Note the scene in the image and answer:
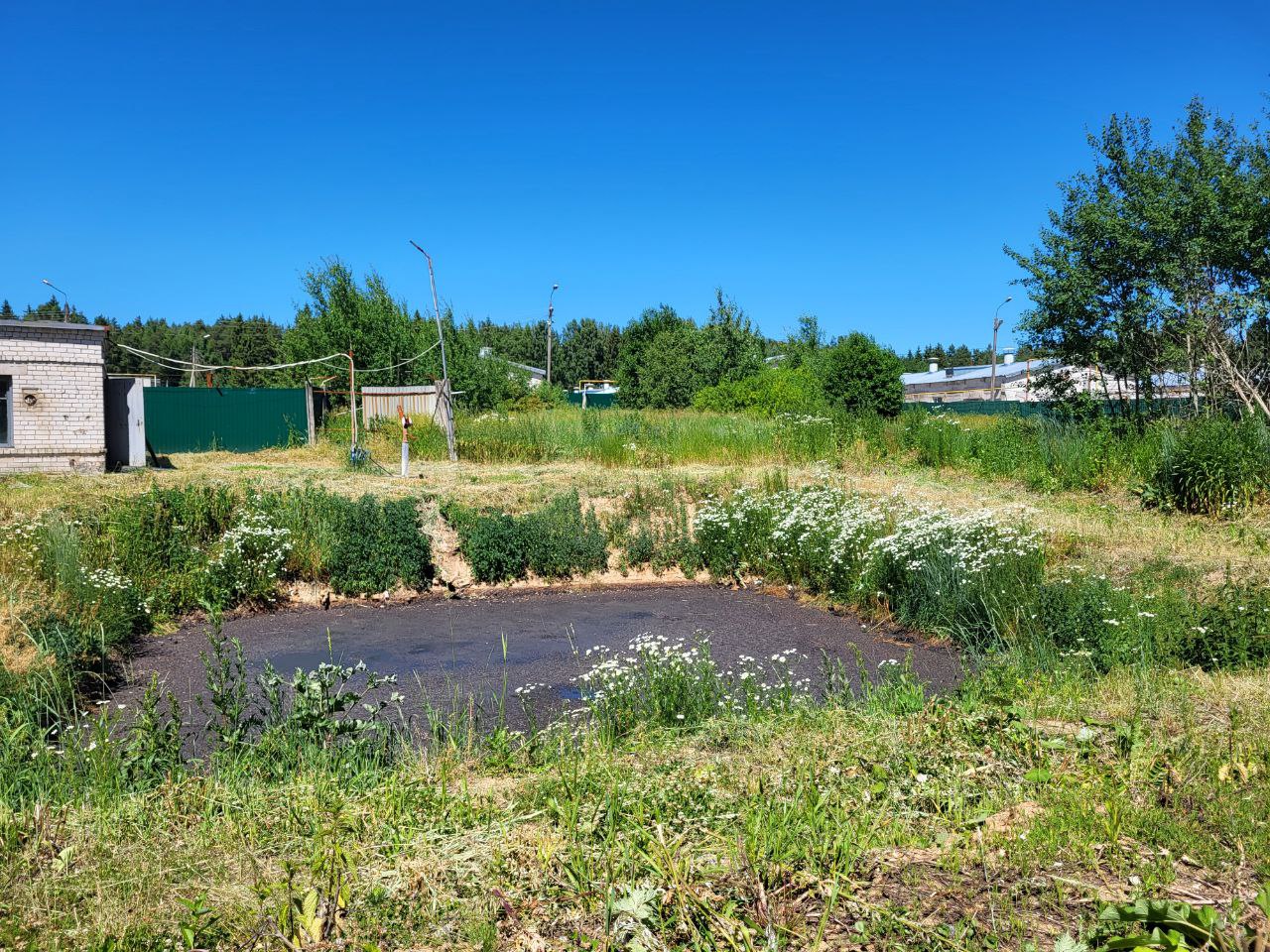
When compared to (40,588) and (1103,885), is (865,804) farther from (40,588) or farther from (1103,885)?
(40,588)

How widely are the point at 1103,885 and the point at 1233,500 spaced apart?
846 centimetres

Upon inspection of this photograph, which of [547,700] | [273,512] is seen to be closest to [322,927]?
[547,700]

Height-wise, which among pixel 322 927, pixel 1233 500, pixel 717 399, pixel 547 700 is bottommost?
pixel 547 700

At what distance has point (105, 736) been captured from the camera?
351 centimetres

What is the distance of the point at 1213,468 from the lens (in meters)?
9.28

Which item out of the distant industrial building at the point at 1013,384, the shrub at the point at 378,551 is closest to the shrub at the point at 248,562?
the shrub at the point at 378,551

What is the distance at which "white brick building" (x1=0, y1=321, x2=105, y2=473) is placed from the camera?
45.3ft

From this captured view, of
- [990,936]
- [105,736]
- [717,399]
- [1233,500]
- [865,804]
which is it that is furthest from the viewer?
[717,399]

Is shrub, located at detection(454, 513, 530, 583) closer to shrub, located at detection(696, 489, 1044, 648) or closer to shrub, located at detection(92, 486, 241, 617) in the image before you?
shrub, located at detection(696, 489, 1044, 648)

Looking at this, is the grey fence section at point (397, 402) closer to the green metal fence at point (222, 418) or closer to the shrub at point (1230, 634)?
the green metal fence at point (222, 418)

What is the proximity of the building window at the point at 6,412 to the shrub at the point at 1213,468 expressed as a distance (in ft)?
54.1

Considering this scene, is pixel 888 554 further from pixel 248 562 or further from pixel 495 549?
pixel 248 562

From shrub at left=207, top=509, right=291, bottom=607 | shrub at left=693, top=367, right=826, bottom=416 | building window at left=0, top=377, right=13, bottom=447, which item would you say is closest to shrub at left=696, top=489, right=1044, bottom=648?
shrub at left=207, top=509, right=291, bottom=607

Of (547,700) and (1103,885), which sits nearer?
(1103,885)
